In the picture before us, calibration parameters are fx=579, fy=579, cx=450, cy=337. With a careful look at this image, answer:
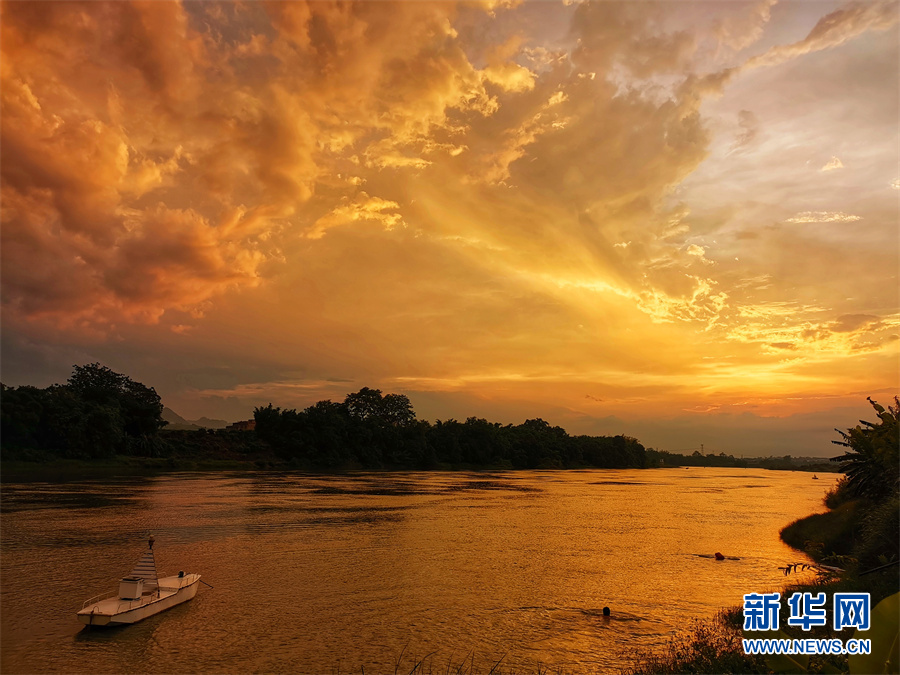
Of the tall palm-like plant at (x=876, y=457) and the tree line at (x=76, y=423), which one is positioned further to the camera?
the tree line at (x=76, y=423)

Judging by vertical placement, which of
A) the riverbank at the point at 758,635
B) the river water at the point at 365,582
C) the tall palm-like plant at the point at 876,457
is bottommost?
the river water at the point at 365,582

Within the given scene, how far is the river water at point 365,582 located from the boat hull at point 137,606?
417 millimetres

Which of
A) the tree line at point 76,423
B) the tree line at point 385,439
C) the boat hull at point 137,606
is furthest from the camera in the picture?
the tree line at point 385,439

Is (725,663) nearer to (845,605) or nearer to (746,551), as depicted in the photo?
(845,605)

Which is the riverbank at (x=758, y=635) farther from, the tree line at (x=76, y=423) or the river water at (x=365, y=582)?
the tree line at (x=76, y=423)

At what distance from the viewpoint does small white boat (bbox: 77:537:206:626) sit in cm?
1995

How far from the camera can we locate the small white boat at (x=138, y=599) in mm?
19953

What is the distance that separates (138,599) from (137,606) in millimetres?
501

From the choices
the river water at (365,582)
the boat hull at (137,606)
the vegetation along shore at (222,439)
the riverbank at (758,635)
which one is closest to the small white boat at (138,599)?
the boat hull at (137,606)

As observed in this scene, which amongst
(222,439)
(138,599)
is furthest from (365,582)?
(222,439)

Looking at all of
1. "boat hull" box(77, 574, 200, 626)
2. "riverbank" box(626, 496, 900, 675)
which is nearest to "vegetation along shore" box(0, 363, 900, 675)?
"riverbank" box(626, 496, 900, 675)

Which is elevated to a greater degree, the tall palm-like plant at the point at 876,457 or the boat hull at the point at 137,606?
the tall palm-like plant at the point at 876,457

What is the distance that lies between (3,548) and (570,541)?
34460mm

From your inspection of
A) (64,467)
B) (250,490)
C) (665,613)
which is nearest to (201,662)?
(665,613)
